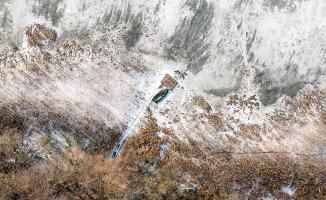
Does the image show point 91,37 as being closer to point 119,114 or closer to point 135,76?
point 135,76

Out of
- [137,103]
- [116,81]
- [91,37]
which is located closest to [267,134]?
[137,103]

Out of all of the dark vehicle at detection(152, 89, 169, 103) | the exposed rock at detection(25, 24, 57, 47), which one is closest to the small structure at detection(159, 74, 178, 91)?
the dark vehicle at detection(152, 89, 169, 103)

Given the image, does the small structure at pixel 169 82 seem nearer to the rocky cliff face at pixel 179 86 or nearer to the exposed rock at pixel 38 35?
the rocky cliff face at pixel 179 86

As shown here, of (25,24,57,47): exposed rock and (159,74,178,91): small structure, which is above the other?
(25,24,57,47): exposed rock

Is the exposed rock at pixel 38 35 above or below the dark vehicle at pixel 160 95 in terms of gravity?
above

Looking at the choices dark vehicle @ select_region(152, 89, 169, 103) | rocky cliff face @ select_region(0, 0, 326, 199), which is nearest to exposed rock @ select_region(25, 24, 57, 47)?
rocky cliff face @ select_region(0, 0, 326, 199)

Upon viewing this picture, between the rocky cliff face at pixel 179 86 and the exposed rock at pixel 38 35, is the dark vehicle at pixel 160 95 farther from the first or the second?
the exposed rock at pixel 38 35

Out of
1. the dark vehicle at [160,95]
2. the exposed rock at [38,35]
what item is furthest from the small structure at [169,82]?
the exposed rock at [38,35]

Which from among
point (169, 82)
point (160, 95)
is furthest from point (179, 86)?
point (160, 95)

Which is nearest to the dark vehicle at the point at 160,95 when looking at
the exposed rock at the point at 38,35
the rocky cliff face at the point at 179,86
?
the rocky cliff face at the point at 179,86

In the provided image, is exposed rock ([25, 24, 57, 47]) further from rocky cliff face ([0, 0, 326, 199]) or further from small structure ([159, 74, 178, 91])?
small structure ([159, 74, 178, 91])
